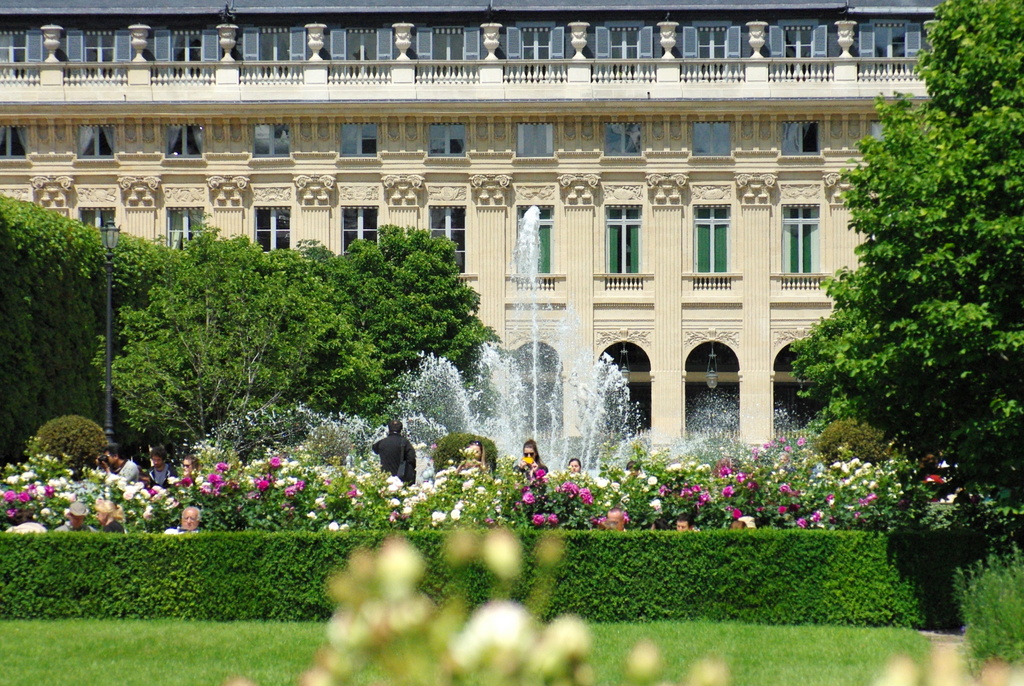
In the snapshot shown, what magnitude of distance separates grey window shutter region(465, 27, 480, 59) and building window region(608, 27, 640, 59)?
14.3ft

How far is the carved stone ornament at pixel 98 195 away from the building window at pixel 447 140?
10393 mm

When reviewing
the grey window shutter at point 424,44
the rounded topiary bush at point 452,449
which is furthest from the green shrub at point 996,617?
the grey window shutter at point 424,44

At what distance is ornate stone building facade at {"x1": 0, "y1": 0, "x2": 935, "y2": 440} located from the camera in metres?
43.8

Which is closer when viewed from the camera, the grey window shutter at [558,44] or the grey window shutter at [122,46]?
the grey window shutter at [558,44]

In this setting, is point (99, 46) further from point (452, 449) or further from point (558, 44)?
point (452, 449)

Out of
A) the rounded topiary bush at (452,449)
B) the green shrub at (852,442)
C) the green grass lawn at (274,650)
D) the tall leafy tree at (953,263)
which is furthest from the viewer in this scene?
the green shrub at (852,442)

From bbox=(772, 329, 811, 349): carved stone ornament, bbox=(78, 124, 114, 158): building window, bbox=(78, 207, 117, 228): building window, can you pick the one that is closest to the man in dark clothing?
bbox=(772, 329, 811, 349): carved stone ornament

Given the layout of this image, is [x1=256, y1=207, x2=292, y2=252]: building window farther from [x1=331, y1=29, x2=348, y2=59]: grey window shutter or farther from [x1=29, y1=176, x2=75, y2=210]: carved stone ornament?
[x1=29, y1=176, x2=75, y2=210]: carved stone ornament

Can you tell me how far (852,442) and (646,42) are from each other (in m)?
19.8

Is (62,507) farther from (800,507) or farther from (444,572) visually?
(800,507)

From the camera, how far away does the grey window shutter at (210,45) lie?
45.4m

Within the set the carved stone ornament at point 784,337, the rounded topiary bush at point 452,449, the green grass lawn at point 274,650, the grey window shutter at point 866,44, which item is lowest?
the green grass lawn at point 274,650

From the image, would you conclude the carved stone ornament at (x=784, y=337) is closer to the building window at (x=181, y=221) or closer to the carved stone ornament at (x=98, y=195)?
the building window at (x=181, y=221)

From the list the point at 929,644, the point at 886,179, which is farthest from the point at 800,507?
the point at 886,179
